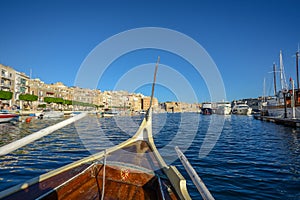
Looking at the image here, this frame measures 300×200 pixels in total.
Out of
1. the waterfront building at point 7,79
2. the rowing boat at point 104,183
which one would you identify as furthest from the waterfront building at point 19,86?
the rowing boat at point 104,183

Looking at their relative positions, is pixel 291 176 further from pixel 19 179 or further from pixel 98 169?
pixel 19 179

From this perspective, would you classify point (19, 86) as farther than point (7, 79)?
Yes

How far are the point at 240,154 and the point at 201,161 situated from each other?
2.78m

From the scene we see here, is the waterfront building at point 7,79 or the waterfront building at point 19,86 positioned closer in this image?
the waterfront building at point 7,79

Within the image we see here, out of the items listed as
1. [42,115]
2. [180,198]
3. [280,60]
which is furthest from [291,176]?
[42,115]

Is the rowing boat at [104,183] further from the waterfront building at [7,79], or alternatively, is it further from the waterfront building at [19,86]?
the waterfront building at [19,86]

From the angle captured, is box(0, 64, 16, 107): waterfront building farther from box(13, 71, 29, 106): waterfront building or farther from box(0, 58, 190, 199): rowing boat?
box(0, 58, 190, 199): rowing boat

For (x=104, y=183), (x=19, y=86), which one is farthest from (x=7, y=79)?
(x=104, y=183)

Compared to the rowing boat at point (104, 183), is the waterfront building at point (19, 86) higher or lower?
higher

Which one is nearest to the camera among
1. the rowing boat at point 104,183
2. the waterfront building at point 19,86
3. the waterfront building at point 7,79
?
the rowing boat at point 104,183

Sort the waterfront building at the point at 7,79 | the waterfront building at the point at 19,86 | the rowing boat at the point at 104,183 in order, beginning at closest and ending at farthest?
the rowing boat at the point at 104,183
the waterfront building at the point at 7,79
the waterfront building at the point at 19,86

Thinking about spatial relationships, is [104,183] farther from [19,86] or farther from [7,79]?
[19,86]

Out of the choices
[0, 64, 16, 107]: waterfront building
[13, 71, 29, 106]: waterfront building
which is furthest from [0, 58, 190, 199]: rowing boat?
[13, 71, 29, 106]: waterfront building

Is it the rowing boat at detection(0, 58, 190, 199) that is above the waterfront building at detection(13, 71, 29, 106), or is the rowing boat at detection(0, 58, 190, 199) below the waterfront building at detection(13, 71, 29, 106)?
below
